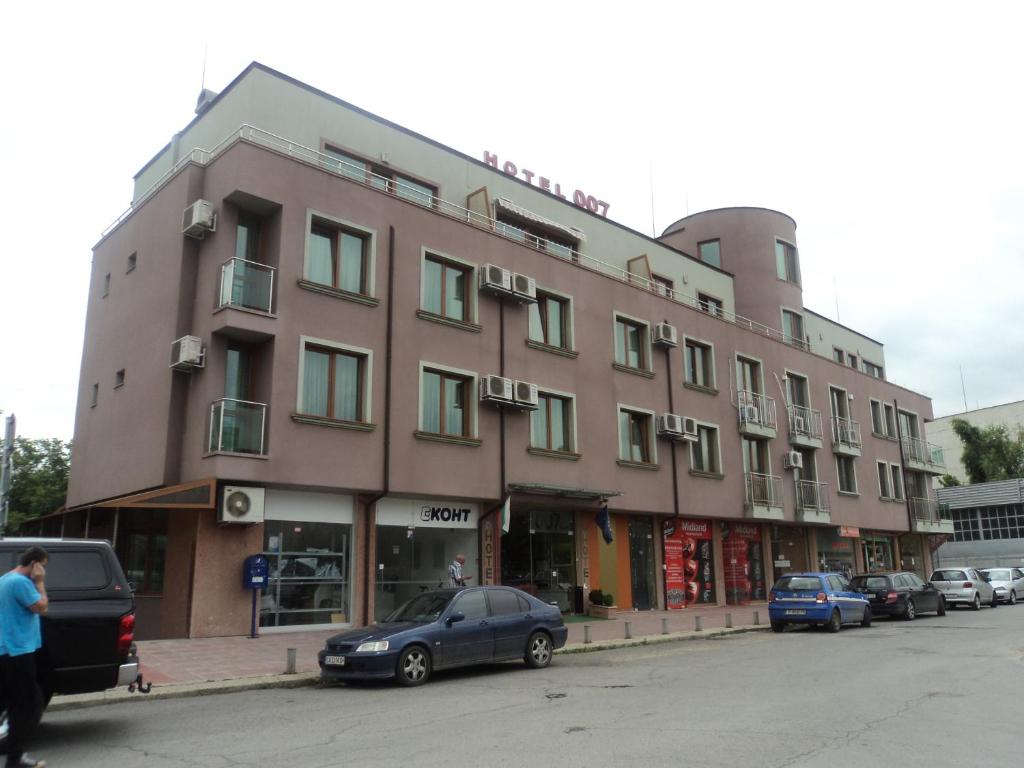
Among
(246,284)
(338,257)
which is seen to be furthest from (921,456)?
(246,284)

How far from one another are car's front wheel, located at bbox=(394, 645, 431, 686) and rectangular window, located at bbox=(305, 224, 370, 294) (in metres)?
10.3

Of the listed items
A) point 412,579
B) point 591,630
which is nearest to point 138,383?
point 412,579

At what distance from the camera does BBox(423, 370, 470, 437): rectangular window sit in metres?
21.4

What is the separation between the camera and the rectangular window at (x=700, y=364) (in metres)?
30.6

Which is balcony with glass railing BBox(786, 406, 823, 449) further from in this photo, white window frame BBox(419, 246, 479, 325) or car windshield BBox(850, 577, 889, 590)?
white window frame BBox(419, 246, 479, 325)

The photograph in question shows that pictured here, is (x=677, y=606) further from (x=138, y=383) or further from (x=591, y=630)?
(x=138, y=383)

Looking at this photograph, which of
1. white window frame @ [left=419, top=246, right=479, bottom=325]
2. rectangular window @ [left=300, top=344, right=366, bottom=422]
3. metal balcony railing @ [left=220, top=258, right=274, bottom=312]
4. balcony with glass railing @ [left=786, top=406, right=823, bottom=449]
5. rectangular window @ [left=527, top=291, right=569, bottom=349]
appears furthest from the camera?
balcony with glass railing @ [left=786, top=406, right=823, bottom=449]

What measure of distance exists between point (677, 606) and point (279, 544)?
50.4 feet

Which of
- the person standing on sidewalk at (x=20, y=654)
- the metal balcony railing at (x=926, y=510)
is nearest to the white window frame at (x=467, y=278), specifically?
the person standing on sidewalk at (x=20, y=654)

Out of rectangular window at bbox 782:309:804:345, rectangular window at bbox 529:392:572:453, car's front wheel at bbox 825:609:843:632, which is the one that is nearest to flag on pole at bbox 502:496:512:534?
rectangular window at bbox 529:392:572:453

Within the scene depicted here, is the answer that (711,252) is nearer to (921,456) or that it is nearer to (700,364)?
(700,364)

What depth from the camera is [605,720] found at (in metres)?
9.02

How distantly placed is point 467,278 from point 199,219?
24.5 ft

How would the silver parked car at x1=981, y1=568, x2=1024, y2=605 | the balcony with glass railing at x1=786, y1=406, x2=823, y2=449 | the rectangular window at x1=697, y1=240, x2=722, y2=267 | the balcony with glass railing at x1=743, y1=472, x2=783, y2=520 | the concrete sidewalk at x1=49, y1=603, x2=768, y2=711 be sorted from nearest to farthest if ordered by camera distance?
the concrete sidewalk at x1=49, y1=603, x2=768, y2=711, the balcony with glass railing at x1=743, y1=472, x2=783, y2=520, the silver parked car at x1=981, y1=568, x2=1024, y2=605, the balcony with glass railing at x1=786, y1=406, x2=823, y2=449, the rectangular window at x1=697, y1=240, x2=722, y2=267
